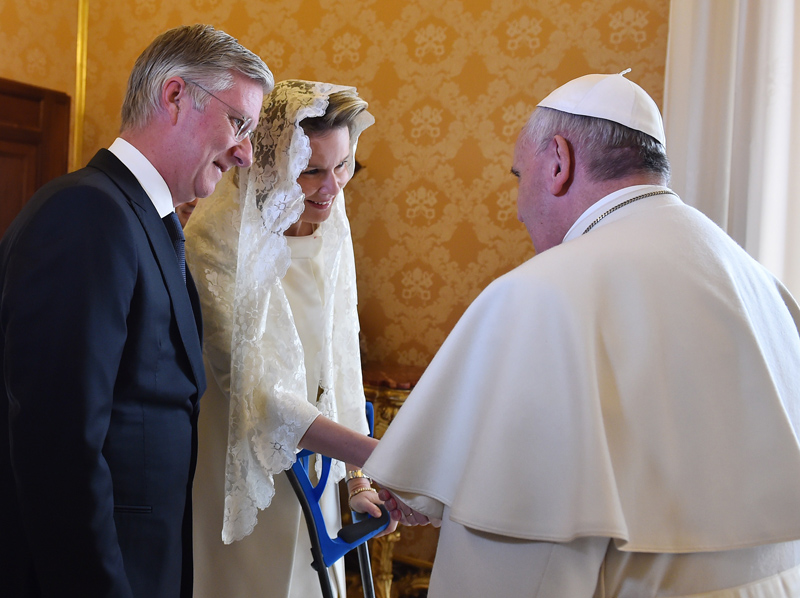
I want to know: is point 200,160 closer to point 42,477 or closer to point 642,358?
point 42,477

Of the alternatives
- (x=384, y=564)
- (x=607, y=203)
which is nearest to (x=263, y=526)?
(x=607, y=203)

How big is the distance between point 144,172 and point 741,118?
86.7 inches

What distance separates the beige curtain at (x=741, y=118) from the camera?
98.4 inches

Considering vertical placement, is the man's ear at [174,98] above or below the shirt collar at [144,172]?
above

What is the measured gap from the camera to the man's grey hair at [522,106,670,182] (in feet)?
4.51

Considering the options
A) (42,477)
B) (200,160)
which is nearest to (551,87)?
(200,160)

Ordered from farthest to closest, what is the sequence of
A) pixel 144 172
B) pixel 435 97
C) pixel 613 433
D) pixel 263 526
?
pixel 435 97, pixel 263 526, pixel 144 172, pixel 613 433

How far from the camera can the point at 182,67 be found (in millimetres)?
1503

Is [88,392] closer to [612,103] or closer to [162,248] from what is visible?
[162,248]

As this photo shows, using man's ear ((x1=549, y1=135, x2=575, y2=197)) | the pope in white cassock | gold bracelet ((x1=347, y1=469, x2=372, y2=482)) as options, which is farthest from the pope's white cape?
gold bracelet ((x1=347, y1=469, x2=372, y2=482))

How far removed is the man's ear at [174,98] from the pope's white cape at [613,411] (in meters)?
0.80

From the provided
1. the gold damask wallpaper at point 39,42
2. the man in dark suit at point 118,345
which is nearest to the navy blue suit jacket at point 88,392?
the man in dark suit at point 118,345

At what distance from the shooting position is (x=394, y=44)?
386 centimetres

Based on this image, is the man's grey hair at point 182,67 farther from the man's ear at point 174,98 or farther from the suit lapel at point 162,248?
the suit lapel at point 162,248
